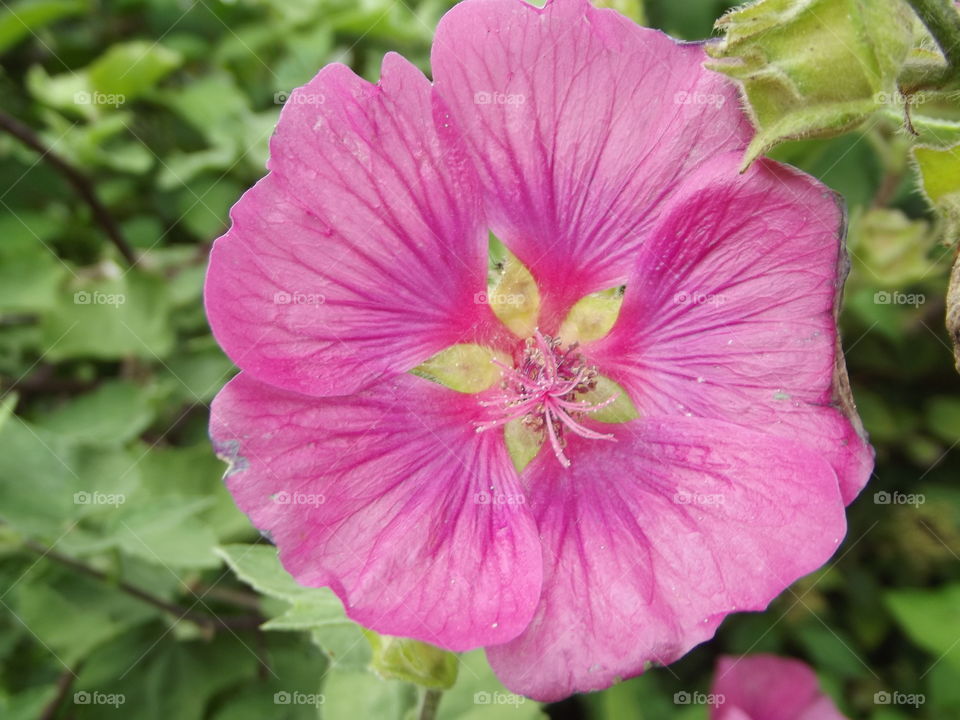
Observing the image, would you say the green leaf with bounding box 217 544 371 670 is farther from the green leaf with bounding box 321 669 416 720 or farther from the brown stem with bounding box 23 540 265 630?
the brown stem with bounding box 23 540 265 630

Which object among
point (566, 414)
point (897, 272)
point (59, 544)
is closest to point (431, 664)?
point (566, 414)

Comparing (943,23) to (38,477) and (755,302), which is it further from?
(38,477)

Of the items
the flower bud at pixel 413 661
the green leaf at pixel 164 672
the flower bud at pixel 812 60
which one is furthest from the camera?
the green leaf at pixel 164 672

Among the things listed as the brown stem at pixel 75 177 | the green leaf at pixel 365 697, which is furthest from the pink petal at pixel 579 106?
the brown stem at pixel 75 177

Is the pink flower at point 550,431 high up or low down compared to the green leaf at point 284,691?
up

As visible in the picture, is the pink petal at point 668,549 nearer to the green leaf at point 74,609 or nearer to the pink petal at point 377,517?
the pink petal at point 377,517

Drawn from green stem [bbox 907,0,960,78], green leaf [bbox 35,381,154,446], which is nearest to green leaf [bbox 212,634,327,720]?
green leaf [bbox 35,381,154,446]
